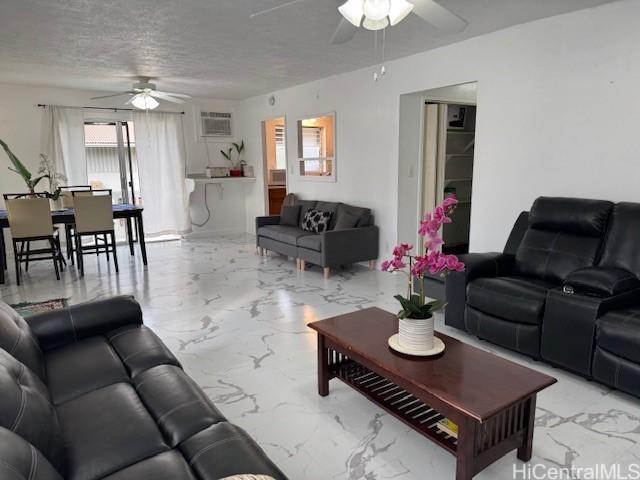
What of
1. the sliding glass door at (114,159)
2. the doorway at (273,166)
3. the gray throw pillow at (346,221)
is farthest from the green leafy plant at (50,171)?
the gray throw pillow at (346,221)

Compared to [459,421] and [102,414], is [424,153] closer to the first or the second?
[459,421]

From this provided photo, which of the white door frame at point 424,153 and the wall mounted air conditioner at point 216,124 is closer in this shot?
the white door frame at point 424,153

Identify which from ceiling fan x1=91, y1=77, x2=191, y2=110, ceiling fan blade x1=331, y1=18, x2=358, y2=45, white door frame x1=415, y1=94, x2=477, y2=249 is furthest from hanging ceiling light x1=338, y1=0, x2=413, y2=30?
ceiling fan x1=91, y1=77, x2=191, y2=110

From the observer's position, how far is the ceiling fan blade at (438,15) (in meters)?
2.31

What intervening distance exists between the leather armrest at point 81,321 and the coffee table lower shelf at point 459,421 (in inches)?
41.1

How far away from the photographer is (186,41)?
383 centimetres

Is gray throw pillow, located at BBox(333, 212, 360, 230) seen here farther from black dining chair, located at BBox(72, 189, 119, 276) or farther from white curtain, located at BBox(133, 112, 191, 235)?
white curtain, located at BBox(133, 112, 191, 235)

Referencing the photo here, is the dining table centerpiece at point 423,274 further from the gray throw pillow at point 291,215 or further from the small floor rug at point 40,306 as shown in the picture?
the gray throw pillow at point 291,215

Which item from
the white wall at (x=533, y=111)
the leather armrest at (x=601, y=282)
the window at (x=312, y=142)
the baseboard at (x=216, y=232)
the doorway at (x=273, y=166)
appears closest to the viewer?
the leather armrest at (x=601, y=282)

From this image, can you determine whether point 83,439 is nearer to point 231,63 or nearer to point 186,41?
point 186,41

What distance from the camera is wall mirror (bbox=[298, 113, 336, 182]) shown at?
19.2ft

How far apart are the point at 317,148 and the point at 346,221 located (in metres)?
2.35

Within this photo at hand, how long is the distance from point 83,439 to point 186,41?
344 cm

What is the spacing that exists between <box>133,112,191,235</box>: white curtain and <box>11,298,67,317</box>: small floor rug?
3.24 metres
